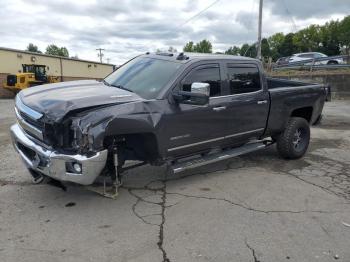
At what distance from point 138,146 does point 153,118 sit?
0.49 m

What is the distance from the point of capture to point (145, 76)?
5.82 m

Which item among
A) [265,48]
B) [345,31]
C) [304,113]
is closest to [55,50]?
[265,48]

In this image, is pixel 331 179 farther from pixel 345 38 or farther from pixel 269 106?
pixel 345 38

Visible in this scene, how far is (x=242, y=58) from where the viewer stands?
6695 millimetres

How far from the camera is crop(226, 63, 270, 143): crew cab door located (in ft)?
20.5

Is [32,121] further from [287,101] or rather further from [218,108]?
[287,101]

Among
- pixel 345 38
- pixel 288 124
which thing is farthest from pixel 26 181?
pixel 345 38

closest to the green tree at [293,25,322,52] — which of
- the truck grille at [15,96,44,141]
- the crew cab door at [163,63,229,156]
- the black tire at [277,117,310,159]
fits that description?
the black tire at [277,117,310,159]

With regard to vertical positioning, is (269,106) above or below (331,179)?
above

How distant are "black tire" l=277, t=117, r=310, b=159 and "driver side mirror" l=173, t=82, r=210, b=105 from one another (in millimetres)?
2824

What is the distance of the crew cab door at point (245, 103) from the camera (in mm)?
6234

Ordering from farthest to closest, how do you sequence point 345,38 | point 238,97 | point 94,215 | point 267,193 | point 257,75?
1. point 345,38
2. point 257,75
3. point 238,97
4. point 267,193
5. point 94,215

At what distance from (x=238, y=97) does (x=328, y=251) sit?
9.64ft

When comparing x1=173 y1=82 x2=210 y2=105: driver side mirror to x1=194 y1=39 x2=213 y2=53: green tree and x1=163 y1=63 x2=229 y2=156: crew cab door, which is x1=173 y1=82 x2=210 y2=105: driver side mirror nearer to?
x1=163 y1=63 x2=229 y2=156: crew cab door
